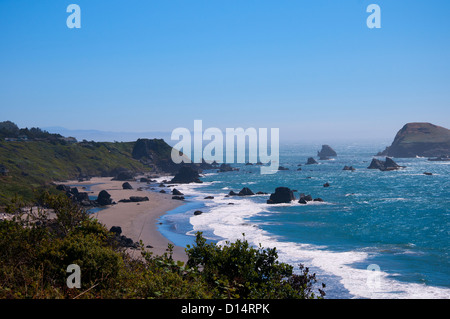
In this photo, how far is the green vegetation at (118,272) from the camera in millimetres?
10594

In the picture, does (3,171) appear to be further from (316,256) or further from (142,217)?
(316,256)

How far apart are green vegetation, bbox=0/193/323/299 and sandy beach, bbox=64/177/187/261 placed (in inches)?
634

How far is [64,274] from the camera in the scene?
13016 millimetres

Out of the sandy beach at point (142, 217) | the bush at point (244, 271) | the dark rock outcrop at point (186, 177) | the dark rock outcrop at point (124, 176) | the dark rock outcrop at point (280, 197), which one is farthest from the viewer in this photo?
the dark rock outcrop at point (124, 176)

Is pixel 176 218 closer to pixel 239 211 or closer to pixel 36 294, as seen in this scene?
pixel 239 211

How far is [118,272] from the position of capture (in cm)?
1331

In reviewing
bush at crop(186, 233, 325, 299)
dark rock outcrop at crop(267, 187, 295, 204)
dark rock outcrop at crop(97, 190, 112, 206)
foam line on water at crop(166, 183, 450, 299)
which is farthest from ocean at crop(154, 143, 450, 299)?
dark rock outcrop at crop(97, 190, 112, 206)

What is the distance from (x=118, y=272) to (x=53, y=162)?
387 ft

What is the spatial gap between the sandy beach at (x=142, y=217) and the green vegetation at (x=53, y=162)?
1648 cm

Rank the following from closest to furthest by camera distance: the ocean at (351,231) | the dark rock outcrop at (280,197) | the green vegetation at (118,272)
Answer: the green vegetation at (118,272), the ocean at (351,231), the dark rock outcrop at (280,197)

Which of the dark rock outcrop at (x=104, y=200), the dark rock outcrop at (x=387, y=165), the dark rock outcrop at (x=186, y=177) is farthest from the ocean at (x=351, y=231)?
the dark rock outcrop at (x=387, y=165)

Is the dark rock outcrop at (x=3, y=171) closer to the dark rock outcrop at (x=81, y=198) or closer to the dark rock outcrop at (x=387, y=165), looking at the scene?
the dark rock outcrop at (x=81, y=198)

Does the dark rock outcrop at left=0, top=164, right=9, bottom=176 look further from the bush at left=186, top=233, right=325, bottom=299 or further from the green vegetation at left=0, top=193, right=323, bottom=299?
the bush at left=186, top=233, right=325, bottom=299
